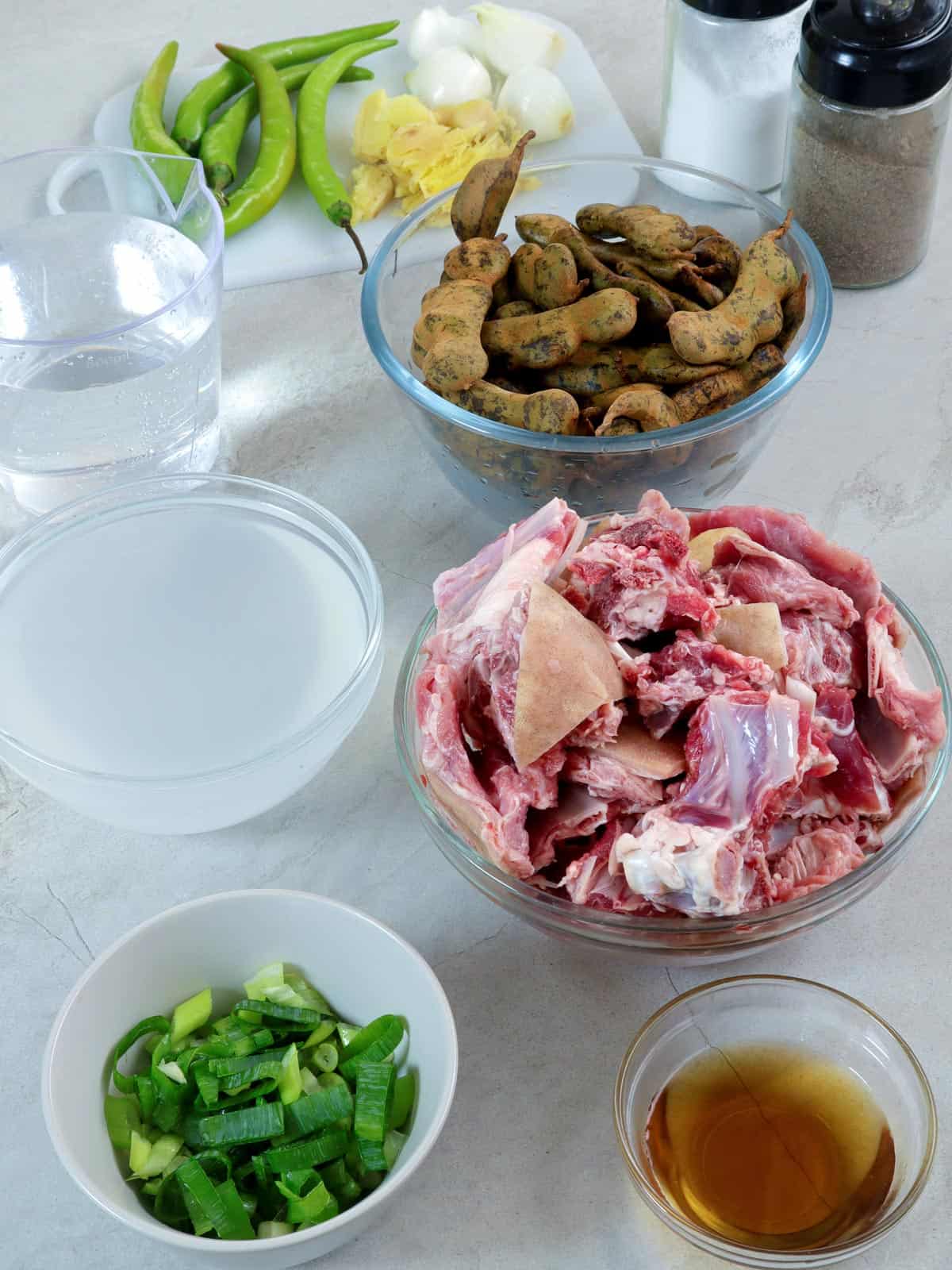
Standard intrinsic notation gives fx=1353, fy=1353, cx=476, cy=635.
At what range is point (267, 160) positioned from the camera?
180 cm

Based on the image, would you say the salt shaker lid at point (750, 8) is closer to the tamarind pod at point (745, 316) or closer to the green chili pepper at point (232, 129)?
the tamarind pod at point (745, 316)

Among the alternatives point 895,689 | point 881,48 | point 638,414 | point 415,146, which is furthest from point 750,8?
point 895,689

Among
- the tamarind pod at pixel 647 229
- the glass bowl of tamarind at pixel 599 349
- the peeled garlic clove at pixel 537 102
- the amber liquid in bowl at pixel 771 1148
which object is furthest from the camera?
the peeled garlic clove at pixel 537 102

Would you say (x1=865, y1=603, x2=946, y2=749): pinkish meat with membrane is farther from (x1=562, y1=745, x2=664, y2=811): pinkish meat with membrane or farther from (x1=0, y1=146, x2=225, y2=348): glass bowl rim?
(x1=0, y1=146, x2=225, y2=348): glass bowl rim

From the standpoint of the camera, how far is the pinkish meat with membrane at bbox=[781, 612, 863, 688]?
1.04 m

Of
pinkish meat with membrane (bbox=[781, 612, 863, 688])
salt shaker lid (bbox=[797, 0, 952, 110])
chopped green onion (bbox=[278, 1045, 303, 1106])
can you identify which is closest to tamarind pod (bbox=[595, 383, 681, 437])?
pinkish meat with membrane (bbox=[781, 612, 863, 688])

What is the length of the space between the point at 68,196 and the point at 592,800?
1080 millimetres

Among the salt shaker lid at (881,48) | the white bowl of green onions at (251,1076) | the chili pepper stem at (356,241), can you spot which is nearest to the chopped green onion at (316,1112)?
the white bowl of green onions at (251,1076)

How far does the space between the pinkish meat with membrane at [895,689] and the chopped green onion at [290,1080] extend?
0.51m

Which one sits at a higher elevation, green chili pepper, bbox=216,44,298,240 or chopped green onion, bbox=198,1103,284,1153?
green chili pepper, bbox=216,44,298,240

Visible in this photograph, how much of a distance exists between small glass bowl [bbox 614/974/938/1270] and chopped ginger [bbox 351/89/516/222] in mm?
1134

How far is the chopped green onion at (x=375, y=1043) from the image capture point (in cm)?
98

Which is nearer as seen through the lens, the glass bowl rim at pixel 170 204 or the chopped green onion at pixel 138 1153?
the chopped green onion at pixel 138 1153

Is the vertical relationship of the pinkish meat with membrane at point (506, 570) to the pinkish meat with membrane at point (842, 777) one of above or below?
A: above
